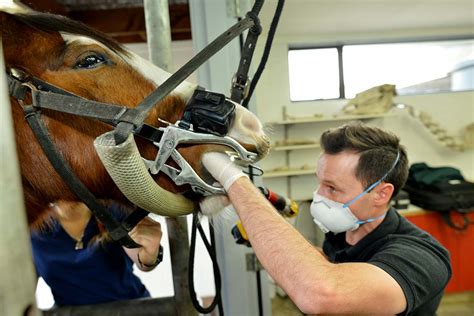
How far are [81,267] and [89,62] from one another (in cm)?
62

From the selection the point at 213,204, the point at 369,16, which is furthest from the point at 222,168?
the point at 369,16

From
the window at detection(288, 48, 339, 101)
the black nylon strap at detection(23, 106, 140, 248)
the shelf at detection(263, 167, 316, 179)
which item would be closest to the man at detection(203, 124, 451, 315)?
the black nylon strap at detection(23, 106, 140, 248)

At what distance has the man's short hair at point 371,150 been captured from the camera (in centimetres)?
95

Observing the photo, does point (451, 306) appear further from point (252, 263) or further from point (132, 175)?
point (132, 175)

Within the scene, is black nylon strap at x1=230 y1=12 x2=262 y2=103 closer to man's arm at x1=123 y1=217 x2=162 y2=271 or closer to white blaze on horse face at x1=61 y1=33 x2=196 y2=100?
white blaze on horse face at x1=61 y1=33 x2=196 y2=100

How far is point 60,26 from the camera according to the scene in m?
0.64

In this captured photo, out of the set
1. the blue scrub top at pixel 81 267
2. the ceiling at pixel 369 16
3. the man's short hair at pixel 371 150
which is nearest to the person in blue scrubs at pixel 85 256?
the blue scrub top at pixel 81 267

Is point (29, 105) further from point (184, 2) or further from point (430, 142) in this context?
point (430, 142)

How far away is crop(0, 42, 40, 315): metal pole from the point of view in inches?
9.6

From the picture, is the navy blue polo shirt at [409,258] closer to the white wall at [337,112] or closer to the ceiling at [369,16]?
the ceiling at [369,16]

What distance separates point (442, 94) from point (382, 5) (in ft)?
4.23

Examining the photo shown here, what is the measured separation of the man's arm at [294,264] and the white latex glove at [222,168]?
0.04 feet

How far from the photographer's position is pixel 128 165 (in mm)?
567

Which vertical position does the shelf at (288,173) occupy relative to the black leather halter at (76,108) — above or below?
below
